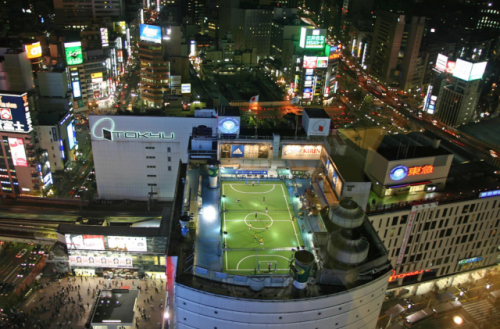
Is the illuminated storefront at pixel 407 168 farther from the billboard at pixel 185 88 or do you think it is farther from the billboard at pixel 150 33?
the billboard at pixel 150 33

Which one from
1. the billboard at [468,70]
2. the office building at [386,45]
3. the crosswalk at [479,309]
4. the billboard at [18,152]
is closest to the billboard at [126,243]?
the billboard at [18,152]

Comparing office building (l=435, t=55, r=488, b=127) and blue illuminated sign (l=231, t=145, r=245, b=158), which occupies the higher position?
blue illuminated sign (l=231, t=145, r=245, b=158)

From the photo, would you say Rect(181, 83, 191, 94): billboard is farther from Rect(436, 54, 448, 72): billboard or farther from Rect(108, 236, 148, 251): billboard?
Rect(436, 54, 448, 72): billboard

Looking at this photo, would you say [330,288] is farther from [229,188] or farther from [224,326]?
[229,188]

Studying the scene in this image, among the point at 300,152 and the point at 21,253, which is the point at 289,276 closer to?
the point at 300,152

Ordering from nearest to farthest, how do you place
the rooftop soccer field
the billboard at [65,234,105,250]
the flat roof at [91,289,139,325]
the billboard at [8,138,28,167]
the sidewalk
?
the rooftop soccer field < the flat roof at [91,289,139,325] < the sidewalk < the billboard at [65,234,105,250] < the billboard at [8,138,28,167]

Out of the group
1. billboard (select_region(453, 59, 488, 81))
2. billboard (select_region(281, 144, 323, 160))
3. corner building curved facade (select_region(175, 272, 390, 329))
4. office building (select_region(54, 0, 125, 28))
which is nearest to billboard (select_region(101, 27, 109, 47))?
office building (select_region(54, 0, 125, 28))
